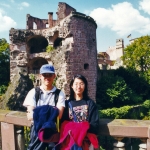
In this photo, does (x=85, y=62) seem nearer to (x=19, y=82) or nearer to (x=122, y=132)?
(x=19, y=82)

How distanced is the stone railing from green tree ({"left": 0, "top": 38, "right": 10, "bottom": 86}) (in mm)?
27471

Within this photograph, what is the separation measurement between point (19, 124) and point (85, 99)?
126 cm

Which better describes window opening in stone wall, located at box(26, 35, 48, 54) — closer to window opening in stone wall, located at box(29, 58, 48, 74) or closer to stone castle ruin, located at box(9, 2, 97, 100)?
stone castle ruin, located at box(9, 2, 97, 100)

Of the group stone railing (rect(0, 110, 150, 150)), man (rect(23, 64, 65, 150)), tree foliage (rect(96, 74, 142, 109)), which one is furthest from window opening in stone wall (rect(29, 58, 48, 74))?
man (rect(23, 64, 65, 150))

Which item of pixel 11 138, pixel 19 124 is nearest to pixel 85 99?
pixel 19 124

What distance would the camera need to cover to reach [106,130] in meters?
3.25

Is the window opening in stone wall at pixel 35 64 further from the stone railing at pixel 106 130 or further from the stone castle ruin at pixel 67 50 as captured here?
the stone railing at pixel 106 130

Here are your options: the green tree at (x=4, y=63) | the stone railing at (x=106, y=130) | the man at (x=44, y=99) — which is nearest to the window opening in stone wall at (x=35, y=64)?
the green tree at (x=4, y=63)

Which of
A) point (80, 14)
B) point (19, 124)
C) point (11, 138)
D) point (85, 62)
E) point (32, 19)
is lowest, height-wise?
point (11, 138)

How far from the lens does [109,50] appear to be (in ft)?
198

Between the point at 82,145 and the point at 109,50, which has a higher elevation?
the point at 109,50

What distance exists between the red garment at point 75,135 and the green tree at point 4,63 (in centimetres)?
2860

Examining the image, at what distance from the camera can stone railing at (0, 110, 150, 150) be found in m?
2.98

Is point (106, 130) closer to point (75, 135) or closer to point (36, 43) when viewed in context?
point (75, 135)
